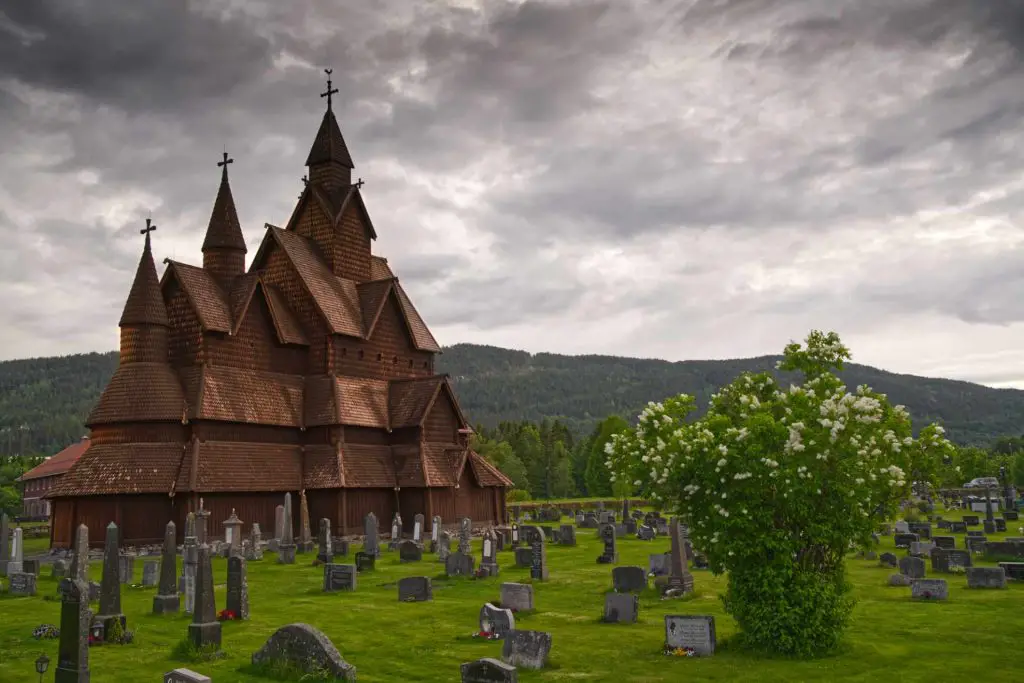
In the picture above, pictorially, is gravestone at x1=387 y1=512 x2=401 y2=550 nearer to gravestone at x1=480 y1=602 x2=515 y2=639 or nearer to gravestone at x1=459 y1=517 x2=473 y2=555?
gravestone at x1=459 y1=517 x2=473 y2=555

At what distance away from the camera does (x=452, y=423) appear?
150 ft

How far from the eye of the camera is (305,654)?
12.3 metres

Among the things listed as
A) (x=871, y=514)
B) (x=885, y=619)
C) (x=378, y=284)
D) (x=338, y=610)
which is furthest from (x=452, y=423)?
(x=871, y=514)

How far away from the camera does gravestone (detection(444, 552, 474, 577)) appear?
24594mm

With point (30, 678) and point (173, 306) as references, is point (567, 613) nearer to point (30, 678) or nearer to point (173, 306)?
point (30, 678)

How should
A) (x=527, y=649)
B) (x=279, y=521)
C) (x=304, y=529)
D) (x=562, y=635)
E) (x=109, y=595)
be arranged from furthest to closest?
(x=304, y=529), (x=279, y=521), (x=562, y=635), (x=109, y=595), (x=527, y=649)

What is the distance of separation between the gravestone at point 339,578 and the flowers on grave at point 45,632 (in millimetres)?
7319

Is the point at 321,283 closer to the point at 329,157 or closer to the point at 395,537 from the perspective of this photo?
the point at 329,157

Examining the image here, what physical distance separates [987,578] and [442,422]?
1136 inches

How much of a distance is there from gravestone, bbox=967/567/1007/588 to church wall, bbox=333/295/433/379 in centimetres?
3056

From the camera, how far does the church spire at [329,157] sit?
163 ft

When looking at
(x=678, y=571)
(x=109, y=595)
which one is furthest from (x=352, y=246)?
(x=109, y=595)

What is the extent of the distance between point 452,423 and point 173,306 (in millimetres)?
15587

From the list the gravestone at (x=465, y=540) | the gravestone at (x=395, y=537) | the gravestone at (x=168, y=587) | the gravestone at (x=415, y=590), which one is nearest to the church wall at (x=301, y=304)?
the gravestone at (x=395, y=537)
